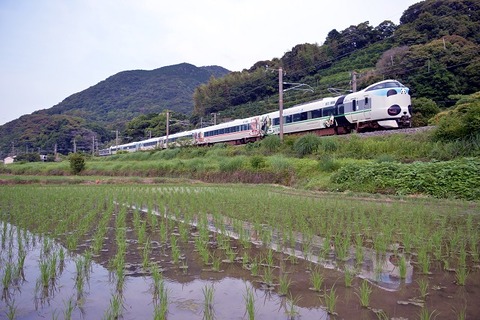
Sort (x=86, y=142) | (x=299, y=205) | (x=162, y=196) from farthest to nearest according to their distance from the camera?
(x=86, y=142) → (x=162, y=196) → (x=299, y=205)

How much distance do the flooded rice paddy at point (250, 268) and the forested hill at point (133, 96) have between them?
244ft

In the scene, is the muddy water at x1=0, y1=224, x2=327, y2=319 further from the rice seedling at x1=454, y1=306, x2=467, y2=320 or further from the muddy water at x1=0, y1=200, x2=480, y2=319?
the rice seedling at x1=454, y1=306, x2=467, y2=320

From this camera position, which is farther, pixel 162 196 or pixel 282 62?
pixel 282 62

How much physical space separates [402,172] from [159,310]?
9338mm

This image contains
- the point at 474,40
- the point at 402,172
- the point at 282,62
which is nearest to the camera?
the point at 402,172

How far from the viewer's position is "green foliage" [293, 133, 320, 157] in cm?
1762

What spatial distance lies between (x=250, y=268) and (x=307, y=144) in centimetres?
1375

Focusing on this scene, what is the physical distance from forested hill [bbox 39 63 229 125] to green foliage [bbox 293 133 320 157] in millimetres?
64686

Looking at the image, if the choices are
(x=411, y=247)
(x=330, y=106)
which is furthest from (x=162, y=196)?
(x=330, y=106)

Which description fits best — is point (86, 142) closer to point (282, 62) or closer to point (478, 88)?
point (282, 62)

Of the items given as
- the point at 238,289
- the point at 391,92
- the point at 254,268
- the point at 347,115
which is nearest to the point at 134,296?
the point at 238,289

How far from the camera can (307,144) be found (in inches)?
699

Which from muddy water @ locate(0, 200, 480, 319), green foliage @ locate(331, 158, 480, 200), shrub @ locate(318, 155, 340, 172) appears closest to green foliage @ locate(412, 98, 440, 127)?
shrub @ locate(318, 155, 340, 172)

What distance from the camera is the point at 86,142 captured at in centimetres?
6394
